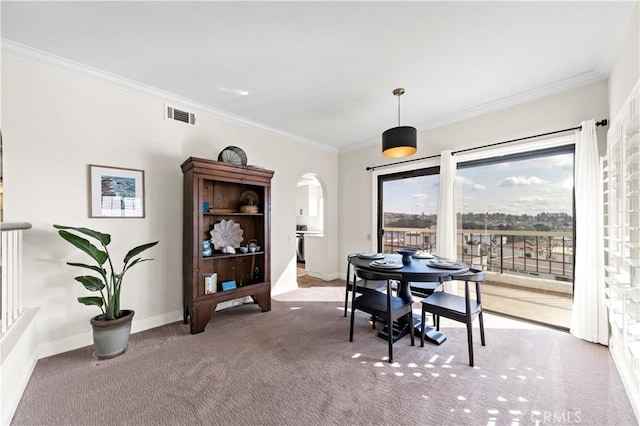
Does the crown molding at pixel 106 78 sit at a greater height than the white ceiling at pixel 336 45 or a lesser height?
lesser

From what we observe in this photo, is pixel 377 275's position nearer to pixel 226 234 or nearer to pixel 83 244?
pixel 226 234

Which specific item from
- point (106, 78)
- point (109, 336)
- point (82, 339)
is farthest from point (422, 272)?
point (106, 78)

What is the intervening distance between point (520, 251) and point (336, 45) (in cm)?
345

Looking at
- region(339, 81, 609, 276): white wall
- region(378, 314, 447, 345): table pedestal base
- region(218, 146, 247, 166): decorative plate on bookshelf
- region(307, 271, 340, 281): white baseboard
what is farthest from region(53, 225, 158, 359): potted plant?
region(339, 81, 609, 276): white wall

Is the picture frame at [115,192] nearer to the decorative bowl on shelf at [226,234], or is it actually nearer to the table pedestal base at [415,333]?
the decorative bowl on shelf at [226,234]

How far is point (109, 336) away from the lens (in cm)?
220

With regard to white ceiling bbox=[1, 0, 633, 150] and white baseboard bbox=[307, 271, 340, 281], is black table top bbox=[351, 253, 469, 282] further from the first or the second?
white baseboard bbox=[307, 271, 340, 281]

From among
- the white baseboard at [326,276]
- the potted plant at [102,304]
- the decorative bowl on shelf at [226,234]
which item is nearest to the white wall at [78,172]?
the potted plant at [102,304]

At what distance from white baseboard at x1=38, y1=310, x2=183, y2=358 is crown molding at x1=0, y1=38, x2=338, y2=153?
8.09 feet

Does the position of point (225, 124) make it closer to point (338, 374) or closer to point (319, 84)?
point (319, 84)

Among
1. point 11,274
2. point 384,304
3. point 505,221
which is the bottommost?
point 384,304

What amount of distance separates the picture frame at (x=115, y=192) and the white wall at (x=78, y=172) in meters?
0.06

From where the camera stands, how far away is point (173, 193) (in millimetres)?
3008

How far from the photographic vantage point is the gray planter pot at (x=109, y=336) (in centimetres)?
217
